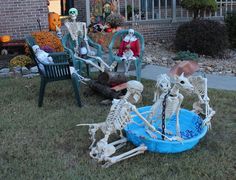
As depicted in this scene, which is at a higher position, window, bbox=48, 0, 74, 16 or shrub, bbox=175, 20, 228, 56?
window, bbox=48, 0, 74, 16

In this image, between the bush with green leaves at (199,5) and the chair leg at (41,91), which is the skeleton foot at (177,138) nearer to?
the chair leg at (41,91)

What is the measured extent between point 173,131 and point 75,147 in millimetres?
1004

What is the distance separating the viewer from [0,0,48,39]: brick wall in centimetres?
808

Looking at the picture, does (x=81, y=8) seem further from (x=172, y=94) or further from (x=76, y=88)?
(x=172, y=94)

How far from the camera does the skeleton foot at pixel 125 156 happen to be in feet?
10.9

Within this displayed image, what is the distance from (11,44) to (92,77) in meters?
2.25

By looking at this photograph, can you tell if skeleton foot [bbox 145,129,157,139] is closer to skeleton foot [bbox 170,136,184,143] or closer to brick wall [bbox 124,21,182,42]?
skeleton foot [bbox 170,136,184,143]

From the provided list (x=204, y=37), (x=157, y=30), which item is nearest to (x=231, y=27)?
(x=204, y=37)

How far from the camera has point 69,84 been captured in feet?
19.8

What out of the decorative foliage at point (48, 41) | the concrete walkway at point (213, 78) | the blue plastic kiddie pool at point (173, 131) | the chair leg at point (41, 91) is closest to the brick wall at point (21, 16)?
the decorative foliage at point (48, 41)

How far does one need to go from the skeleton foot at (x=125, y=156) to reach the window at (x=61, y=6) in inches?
301

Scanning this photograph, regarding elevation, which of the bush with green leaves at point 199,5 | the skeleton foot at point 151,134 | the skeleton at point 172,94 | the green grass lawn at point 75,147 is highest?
the bush with green leaves at point 199,5

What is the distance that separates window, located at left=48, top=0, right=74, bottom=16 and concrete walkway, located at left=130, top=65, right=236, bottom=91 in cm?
429

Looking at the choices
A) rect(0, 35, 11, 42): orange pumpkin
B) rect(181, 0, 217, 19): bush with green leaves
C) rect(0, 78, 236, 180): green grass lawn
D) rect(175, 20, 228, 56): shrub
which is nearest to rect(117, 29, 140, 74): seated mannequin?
rect(0, 78, 236, 180): green grass lawn
